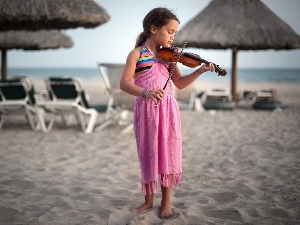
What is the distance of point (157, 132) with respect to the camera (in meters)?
2.32

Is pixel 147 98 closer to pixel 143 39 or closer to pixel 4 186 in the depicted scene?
pixel 143 39

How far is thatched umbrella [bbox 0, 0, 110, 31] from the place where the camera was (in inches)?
201

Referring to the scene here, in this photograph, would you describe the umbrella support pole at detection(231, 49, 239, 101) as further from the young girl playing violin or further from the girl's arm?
the young girl playing violin

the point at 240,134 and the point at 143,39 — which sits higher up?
the point at 143,39

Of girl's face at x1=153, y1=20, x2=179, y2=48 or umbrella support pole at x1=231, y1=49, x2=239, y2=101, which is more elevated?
girl's face at x1=153, y1=20, x2=179, y2=48

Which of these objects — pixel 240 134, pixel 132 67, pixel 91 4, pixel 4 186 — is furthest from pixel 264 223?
pixel 91 4

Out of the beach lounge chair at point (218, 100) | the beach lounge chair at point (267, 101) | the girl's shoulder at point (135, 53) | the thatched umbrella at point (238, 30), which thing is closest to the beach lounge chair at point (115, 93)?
the beach lounge chair at point (218, 100)

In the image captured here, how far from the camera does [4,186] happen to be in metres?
3.26

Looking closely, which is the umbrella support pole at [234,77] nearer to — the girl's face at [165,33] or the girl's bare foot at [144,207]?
the girl's bare foot at [144,207]

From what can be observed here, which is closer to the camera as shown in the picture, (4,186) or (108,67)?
(4,186)

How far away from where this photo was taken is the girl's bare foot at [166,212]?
241 centimetres

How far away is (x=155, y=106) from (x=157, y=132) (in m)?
0.16

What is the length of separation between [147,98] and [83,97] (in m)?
4.49

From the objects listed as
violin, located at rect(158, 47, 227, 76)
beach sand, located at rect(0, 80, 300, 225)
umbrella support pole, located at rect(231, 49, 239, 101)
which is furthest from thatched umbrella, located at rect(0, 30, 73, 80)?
violin, located at rect(158, 47, 227, 76)
